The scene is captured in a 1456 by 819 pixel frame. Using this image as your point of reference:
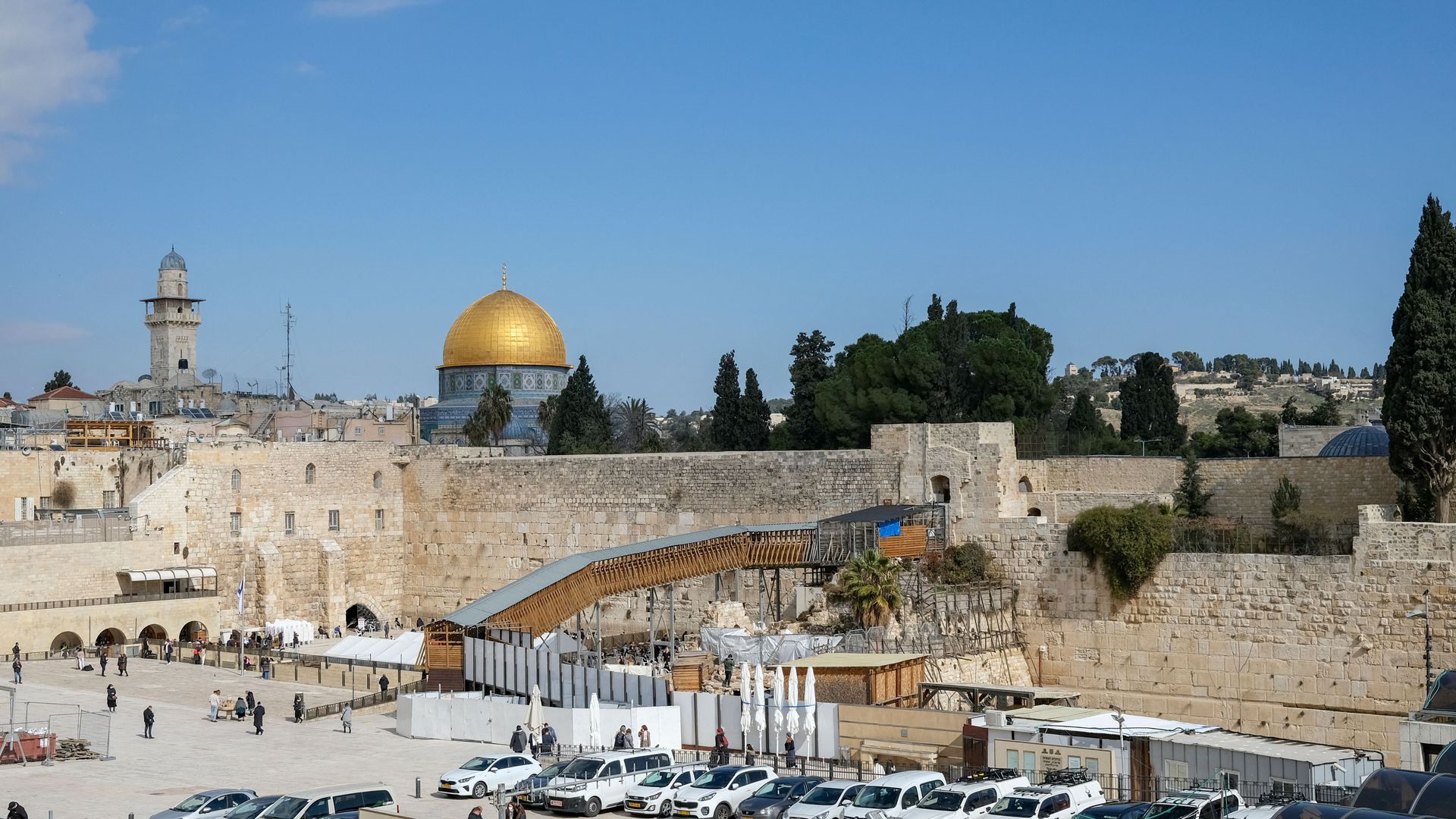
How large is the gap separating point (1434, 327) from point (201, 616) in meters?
26.9

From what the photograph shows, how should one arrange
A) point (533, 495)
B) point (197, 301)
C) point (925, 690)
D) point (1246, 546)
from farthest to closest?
point (197, 301) < point (533, 495) < point (1246, 546) < point (925, 690)

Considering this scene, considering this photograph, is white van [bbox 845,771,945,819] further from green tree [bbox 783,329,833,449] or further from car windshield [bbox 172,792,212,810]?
green tree [bbox 783,329,833,449]

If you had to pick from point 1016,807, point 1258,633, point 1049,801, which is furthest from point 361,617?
point 1049,801

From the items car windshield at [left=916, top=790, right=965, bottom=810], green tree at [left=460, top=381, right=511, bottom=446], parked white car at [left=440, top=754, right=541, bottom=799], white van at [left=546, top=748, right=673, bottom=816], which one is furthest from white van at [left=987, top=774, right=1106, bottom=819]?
green tree at [left=460, top=381, right=511, bottom=446]

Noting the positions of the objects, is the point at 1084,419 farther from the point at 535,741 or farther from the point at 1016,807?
the point at 1016,807

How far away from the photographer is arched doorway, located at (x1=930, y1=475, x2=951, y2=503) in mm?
32906

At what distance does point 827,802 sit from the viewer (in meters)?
17.5

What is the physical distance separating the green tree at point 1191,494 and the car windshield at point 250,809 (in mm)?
20573

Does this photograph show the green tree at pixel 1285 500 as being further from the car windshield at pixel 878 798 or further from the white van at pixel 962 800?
the car windshield at pixel 878 798

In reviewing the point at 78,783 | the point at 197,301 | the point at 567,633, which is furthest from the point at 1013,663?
the point at 197,301

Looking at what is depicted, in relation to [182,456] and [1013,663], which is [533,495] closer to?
[182,456]

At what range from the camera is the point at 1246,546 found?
96.1 feet

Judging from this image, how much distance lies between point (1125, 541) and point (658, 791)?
43.5 feet

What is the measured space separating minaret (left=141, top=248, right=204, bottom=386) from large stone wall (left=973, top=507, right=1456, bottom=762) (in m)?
41.9
